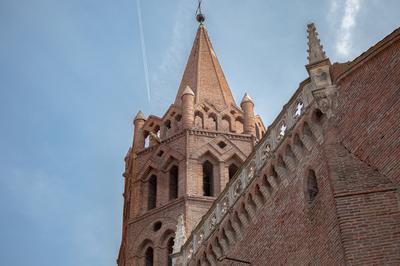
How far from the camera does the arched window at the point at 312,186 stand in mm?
12195

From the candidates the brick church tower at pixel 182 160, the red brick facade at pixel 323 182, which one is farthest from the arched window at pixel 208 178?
the red brick facade at pixel 323 182

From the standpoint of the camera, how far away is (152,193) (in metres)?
25.1

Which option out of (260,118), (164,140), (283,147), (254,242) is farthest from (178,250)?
(260,118)

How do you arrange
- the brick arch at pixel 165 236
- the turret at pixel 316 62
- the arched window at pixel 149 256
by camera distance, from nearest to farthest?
the turret at pixel 316 62 → the brick arch at pixel 165 236 → the arched window at pixel 149 256

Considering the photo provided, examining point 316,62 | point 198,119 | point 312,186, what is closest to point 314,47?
point 316,62

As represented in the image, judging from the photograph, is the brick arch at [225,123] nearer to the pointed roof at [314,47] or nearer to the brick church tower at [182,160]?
the brick church tower at [182,160]

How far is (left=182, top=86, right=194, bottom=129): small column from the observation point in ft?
83.6

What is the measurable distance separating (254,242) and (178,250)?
420cm

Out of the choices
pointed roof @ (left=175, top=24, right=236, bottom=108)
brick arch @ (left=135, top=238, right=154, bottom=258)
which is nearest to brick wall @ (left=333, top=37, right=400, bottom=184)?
brick arch @ (left=135, top=238, right=154, bottom=258)

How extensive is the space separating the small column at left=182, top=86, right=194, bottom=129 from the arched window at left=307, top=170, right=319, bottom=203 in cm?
1308

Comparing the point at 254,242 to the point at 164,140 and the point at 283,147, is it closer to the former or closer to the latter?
the point at 283,147

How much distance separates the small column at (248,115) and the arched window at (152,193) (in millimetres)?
3758

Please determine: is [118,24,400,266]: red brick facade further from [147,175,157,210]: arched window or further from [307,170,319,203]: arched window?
[147,175,157,210]: arched window

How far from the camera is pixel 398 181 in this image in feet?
33.9
